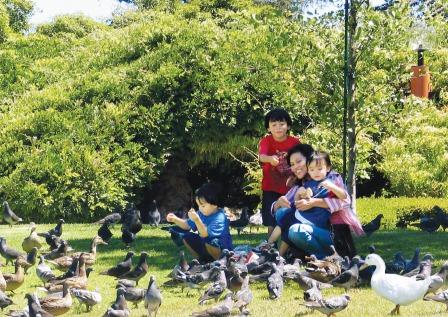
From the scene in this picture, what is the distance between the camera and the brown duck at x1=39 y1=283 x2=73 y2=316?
6473mm

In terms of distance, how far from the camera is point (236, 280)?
7.28 m

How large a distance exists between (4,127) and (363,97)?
808 cm

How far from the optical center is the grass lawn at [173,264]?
6801 mm

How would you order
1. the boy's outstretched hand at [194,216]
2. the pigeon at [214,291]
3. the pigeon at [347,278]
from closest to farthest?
the pigeon at [214,291] → the pigeon at [347,278] → the boy's outstretched hand at [194,216]

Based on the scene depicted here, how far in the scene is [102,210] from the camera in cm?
1518

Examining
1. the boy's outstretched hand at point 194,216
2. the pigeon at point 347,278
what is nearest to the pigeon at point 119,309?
the pigeon at point 347,278

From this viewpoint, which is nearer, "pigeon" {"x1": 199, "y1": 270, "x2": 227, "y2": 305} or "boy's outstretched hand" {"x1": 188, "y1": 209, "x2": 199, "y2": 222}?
"pigeon" {"x1": 199, "y1": 270, "x2": 227, "y2": 305}

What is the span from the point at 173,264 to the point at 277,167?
5.69ft

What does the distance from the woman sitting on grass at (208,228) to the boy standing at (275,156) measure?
3.54 ft

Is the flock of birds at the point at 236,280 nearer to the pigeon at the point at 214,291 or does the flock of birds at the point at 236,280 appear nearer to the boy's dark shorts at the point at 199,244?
the pigeon at the point at 214,291

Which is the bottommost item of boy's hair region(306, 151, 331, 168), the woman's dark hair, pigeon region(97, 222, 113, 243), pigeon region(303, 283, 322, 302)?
pigeon region(97, 222, 113, 243)

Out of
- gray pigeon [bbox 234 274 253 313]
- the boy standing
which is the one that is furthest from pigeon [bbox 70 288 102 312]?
the boy standing

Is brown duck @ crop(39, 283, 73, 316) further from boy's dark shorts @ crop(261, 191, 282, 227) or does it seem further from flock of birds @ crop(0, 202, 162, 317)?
boy's dark shorts @ crop(261, 191, 282, 227)

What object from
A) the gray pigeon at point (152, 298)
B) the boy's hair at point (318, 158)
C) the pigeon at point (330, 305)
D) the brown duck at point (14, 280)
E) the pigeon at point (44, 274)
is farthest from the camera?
the boy's hair at point (318, 158)
